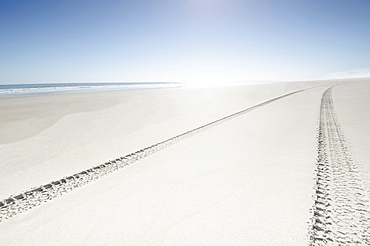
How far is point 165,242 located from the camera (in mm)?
2523

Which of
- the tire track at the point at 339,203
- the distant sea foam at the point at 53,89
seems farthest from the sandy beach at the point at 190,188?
the distant sea foam at the point at 53,89

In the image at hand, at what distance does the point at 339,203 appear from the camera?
10.3ft

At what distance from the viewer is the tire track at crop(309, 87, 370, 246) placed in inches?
98.5

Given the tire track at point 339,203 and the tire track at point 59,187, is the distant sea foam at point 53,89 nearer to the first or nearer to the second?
the tire track at point 59,187

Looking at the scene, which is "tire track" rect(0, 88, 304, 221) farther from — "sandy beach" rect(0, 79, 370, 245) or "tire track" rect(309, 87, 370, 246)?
"tire track" rect(309, 87, 370, 246)

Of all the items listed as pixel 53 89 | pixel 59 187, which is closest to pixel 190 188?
pixel 59 187

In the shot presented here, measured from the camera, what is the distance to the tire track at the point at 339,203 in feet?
8.21

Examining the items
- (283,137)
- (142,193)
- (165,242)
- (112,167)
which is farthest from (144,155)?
(283,137)

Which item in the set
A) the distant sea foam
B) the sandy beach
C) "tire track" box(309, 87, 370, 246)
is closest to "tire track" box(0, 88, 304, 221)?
the sandy beach

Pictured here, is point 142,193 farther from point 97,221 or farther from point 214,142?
point 214,142

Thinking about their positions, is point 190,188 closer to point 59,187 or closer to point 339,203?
point 339,203

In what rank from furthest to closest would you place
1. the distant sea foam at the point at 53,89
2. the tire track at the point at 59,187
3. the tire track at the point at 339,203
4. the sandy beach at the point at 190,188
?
the distant sea foam at the point at 53,89, the tire track at the point at 59,187, the sandy beach at the point at 190,188, the tire track at the point at 339,203

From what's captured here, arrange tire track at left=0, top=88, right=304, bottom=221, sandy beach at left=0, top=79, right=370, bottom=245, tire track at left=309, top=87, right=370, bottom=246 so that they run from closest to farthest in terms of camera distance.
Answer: tire track at left=309, top=87, right=370, bottom=246, sandy beach at left=0, top=79, right=370, bottom=245, tire track at left=0, top=88, right=304, bottom=221

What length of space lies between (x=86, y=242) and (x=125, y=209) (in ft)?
2.30
